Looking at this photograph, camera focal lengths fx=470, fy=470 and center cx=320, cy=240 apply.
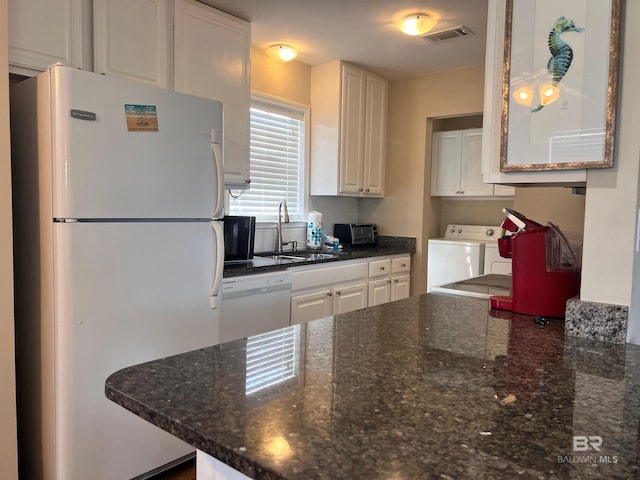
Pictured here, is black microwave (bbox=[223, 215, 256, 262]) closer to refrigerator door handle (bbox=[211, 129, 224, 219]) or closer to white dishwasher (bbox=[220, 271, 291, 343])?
white dishwasher (bbox=[220, 271, 291, 343])

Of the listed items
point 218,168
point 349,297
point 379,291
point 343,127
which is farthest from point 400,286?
point 218,168

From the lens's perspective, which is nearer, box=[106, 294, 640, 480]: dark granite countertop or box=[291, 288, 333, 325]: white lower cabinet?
box=[106, 294, 640, 480]: dark granite countertop

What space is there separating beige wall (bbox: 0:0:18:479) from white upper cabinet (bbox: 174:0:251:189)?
39.0 inches

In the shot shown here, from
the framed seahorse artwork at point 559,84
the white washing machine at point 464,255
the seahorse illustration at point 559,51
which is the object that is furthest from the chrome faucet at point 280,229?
the seahorse illustration at point 559,51

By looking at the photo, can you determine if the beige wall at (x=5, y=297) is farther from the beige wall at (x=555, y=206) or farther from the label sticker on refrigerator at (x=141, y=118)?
the beige wall at (x=555, y=206)

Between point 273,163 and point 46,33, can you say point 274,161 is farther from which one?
point 46,33

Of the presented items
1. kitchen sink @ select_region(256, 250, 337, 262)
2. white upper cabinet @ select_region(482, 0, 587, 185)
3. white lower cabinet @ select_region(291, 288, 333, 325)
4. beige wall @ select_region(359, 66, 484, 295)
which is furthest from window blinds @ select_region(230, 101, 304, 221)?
white upper cabinet @ select_region(482, 0, 587, 185)

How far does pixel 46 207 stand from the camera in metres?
1.76

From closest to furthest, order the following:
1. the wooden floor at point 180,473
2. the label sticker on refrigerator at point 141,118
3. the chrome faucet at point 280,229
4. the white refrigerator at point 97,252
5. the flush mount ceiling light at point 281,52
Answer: the white refrigerator at point 97,252 < the label sticker on refrigerator at point 141,118 < the wooden floor at point 180,473 < the flush mount ceiling light at point 281,52 < the chrome faucet at point 280,229

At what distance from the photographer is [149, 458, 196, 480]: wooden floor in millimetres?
2119

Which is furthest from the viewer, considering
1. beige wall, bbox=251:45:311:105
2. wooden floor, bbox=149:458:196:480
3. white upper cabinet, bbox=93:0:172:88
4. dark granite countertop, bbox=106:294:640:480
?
beige wall, bbox=251:45:311:105

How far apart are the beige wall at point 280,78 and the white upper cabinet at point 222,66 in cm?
48

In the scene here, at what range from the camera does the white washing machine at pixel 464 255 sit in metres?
3.99

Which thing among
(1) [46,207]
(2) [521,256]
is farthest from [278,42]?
(2) [521,256]
